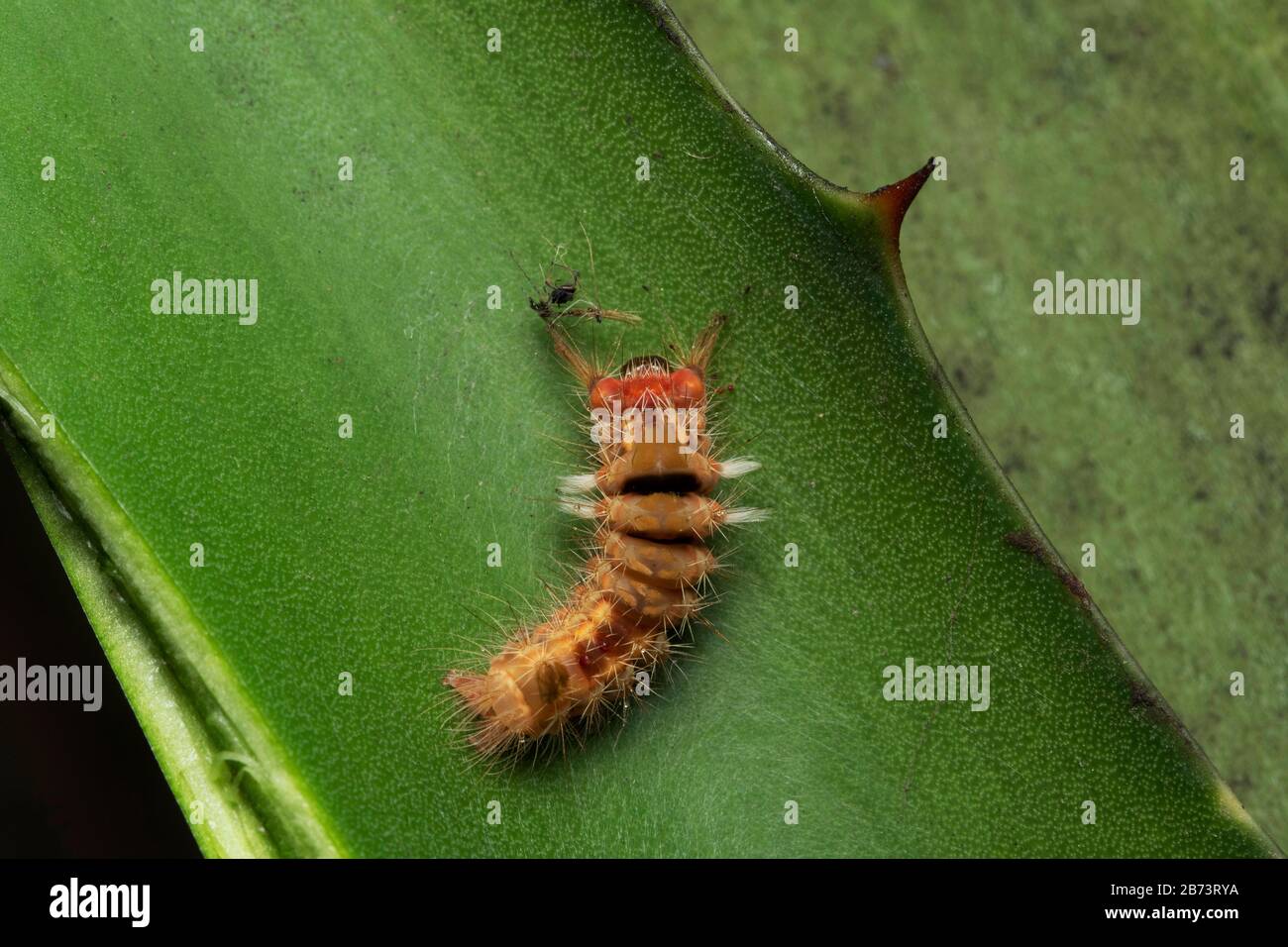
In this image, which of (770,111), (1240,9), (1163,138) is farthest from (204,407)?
(1240,9)

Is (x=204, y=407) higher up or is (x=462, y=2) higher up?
(x=462, y=2)

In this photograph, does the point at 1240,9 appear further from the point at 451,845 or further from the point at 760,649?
the point at 451,845

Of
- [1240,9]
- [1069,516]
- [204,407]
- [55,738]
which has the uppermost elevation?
[1240,9]
